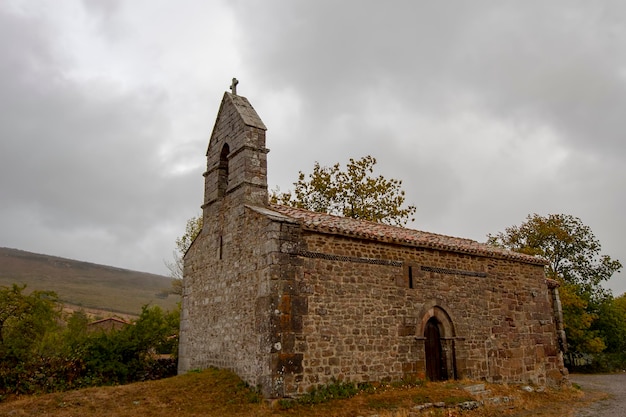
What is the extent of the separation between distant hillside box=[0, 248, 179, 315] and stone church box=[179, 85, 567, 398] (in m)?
56.1

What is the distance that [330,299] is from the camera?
12.1 meters

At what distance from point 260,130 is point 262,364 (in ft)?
22.2

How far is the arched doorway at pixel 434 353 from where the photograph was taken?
14008 mm

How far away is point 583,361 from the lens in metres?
33.4

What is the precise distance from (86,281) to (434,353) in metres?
98.7

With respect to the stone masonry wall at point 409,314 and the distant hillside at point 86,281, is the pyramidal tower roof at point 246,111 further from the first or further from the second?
the distant hillside at point 86,281

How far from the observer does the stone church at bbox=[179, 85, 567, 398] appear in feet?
37.8

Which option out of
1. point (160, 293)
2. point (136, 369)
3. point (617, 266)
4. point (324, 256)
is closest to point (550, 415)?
point (324, 256)

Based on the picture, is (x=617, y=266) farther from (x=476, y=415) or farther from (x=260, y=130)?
(x=260, y=130)

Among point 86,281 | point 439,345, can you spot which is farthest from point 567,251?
point 86,281

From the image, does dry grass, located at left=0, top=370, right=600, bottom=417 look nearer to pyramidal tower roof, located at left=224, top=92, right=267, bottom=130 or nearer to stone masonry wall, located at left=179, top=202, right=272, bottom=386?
stone masonry wall, located at left=179, top=202, right=272, bottom=386

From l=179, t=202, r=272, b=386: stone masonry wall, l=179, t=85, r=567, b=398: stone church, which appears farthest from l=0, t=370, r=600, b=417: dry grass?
l=179, t=202, r=272, b=386: stone masonry wall

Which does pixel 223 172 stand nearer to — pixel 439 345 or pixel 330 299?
pixel 330 299

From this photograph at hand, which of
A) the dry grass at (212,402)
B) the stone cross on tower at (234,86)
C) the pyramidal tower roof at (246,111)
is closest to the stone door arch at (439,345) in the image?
the dry grass at (212,402)
